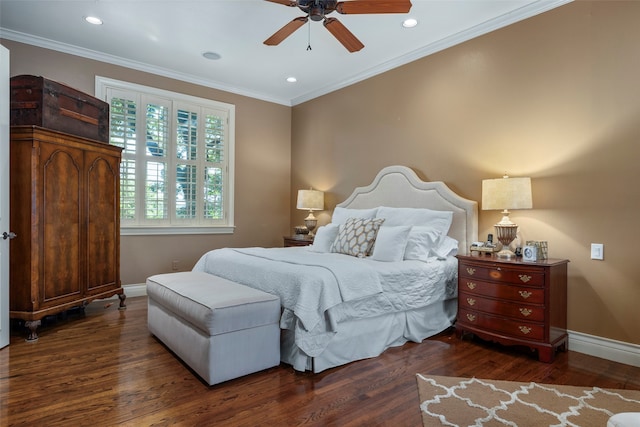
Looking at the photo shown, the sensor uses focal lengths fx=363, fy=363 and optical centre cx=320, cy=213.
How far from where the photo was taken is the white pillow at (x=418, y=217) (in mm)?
3598

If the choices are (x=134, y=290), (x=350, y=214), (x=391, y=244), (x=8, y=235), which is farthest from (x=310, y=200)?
(x=8, y=235)

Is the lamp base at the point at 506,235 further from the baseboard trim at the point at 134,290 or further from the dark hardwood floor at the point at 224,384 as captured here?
the baseboard trim at the point at 134,290


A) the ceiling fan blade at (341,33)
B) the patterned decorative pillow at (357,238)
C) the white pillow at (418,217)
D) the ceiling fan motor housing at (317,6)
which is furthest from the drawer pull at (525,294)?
the ceiling fan motor housing at (317,6)

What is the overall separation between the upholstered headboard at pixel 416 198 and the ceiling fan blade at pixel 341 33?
1623 mm

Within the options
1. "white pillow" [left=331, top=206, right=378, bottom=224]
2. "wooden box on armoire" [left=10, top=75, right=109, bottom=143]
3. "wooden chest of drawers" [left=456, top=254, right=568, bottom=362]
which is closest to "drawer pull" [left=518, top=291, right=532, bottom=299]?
"wooden chest of drawers" [left=456, top=254, right=568, bottom=362]

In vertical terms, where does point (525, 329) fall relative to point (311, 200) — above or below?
below

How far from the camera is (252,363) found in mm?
2371

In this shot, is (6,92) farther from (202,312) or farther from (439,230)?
(439,230)

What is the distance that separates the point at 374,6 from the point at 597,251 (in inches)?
98.3

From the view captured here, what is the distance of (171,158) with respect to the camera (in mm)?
4820

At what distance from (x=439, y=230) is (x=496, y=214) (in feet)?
1.79

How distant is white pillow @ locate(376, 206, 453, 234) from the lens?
3.60m

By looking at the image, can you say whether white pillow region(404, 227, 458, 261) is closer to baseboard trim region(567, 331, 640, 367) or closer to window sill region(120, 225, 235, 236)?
baseboard trim region(567, 331, 640, 367)

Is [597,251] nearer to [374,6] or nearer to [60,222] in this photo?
[374,6]
